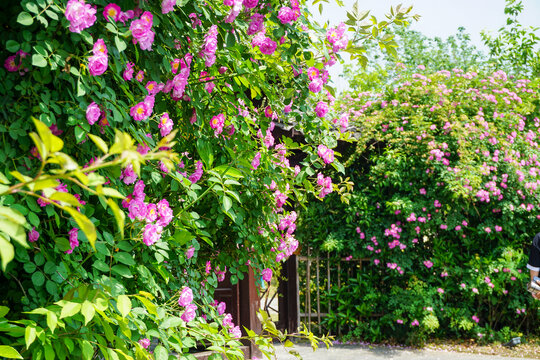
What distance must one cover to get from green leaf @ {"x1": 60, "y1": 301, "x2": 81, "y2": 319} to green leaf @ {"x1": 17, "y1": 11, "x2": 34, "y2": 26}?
72cm

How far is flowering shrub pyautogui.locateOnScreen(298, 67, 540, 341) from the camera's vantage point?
24.9 ft

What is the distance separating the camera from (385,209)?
308 inches

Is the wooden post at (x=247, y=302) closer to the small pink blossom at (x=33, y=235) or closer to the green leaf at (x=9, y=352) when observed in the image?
the small pink blossom at (x=33, y=235)

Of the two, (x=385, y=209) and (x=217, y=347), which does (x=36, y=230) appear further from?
(x=385, y=209)

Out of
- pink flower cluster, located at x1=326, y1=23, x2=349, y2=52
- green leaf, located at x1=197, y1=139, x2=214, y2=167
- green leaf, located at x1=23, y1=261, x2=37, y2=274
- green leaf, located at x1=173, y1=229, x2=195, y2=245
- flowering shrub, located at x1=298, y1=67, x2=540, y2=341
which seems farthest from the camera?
flowering shrub, located at x1=298, y1=67, x2=540, y2=341

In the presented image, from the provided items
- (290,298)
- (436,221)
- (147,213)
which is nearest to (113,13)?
(147,213)

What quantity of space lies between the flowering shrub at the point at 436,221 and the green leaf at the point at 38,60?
6608 mm

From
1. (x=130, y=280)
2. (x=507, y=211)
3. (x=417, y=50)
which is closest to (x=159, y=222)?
(x=130, y=280)

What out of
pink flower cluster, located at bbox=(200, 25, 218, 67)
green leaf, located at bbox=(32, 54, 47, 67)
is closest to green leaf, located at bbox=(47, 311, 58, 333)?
green leaf, located at bbox=(32, 54, 47, 67)

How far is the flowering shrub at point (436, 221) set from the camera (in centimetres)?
760

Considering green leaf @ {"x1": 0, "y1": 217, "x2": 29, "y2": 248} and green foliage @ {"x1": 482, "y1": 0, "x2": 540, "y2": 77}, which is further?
green foliage @ {"x1": 482, "y1": 0, "x2": 540, "y2": 77}

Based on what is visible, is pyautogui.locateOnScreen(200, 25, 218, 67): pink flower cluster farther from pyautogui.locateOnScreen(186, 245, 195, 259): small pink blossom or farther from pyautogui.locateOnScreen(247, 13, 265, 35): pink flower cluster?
pyautogui.locateOnScreen(186, 245, 195, 259): small pink blossom

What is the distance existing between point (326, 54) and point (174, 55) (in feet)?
2.40

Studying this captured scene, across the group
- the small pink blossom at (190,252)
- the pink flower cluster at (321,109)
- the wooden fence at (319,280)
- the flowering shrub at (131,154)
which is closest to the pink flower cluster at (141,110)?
the flowering shrub at (131,154)
